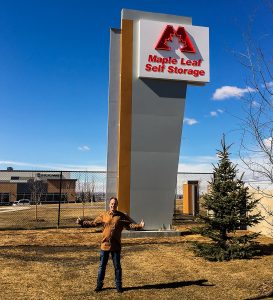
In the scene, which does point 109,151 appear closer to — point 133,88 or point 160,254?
point 133,88

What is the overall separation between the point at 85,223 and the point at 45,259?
3.88 m

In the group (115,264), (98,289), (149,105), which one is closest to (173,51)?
(149,105)

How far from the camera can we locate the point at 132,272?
9.65m

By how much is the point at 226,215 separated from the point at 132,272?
130 inches

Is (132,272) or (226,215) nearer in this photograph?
(132,272)

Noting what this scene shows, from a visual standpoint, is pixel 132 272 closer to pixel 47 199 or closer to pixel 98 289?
pixel 98 289

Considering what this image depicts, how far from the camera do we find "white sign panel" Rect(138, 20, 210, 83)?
50.6ft

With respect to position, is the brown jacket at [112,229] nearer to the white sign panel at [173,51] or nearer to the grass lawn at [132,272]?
the grass lawn at [132,272]

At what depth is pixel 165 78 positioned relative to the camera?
15.6 metres

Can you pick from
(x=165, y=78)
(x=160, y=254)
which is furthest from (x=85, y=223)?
(x=165, y=78)

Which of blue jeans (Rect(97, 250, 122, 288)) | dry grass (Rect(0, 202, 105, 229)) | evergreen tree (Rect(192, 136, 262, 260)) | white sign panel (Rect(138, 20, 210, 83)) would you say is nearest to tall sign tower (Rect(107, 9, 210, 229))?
white sign panel (Rect(138, 20, 210, 83))

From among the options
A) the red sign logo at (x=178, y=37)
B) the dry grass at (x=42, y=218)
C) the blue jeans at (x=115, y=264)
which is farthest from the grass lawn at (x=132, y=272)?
the red sign logo at (x=178, y=37)

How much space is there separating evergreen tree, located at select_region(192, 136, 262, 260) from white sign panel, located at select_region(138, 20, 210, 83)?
512 centimetres

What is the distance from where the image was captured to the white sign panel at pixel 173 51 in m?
15.4
